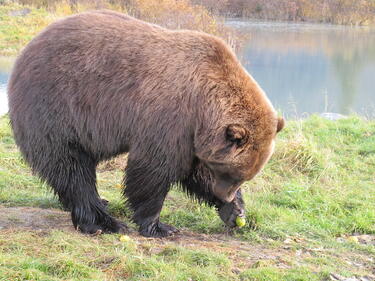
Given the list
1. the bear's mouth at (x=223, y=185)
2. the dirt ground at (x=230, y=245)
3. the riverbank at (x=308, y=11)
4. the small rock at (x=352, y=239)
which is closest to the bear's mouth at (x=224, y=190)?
the bear's mouth at (x=223, y=185)

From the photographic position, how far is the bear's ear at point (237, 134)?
4535 mm

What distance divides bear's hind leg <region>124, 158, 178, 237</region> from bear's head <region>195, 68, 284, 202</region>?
45 centimetres

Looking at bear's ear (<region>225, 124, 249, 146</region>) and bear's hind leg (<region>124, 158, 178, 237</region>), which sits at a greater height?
bear's ear (<region>225, 124, 249, 146</region>)

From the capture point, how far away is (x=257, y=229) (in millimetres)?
5430

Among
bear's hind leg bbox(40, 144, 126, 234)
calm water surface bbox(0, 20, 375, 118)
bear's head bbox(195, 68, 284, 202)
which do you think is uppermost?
bear's head bbox(195, 68, 284, 202)

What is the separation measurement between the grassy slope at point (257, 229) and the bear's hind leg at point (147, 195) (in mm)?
169

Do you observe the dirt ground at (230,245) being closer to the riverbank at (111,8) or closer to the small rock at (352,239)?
the small rock at (352,239)

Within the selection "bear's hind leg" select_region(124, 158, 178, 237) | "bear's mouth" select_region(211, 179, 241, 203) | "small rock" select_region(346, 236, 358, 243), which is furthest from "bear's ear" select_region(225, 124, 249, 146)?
"small rock" select_region(346, 236, 358, 243)

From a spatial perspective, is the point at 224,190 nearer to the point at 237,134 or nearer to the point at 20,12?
the point at 237,134

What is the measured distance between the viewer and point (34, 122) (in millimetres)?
4969

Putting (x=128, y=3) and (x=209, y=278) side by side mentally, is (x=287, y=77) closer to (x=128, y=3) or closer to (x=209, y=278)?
(x=128, y=3)

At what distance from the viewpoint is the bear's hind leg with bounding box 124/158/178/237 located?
491cm

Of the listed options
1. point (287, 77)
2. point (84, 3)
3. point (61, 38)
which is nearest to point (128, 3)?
point (84, 3)

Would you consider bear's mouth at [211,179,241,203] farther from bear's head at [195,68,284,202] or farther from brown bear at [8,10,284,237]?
bear's head at [195,68,284,202]
